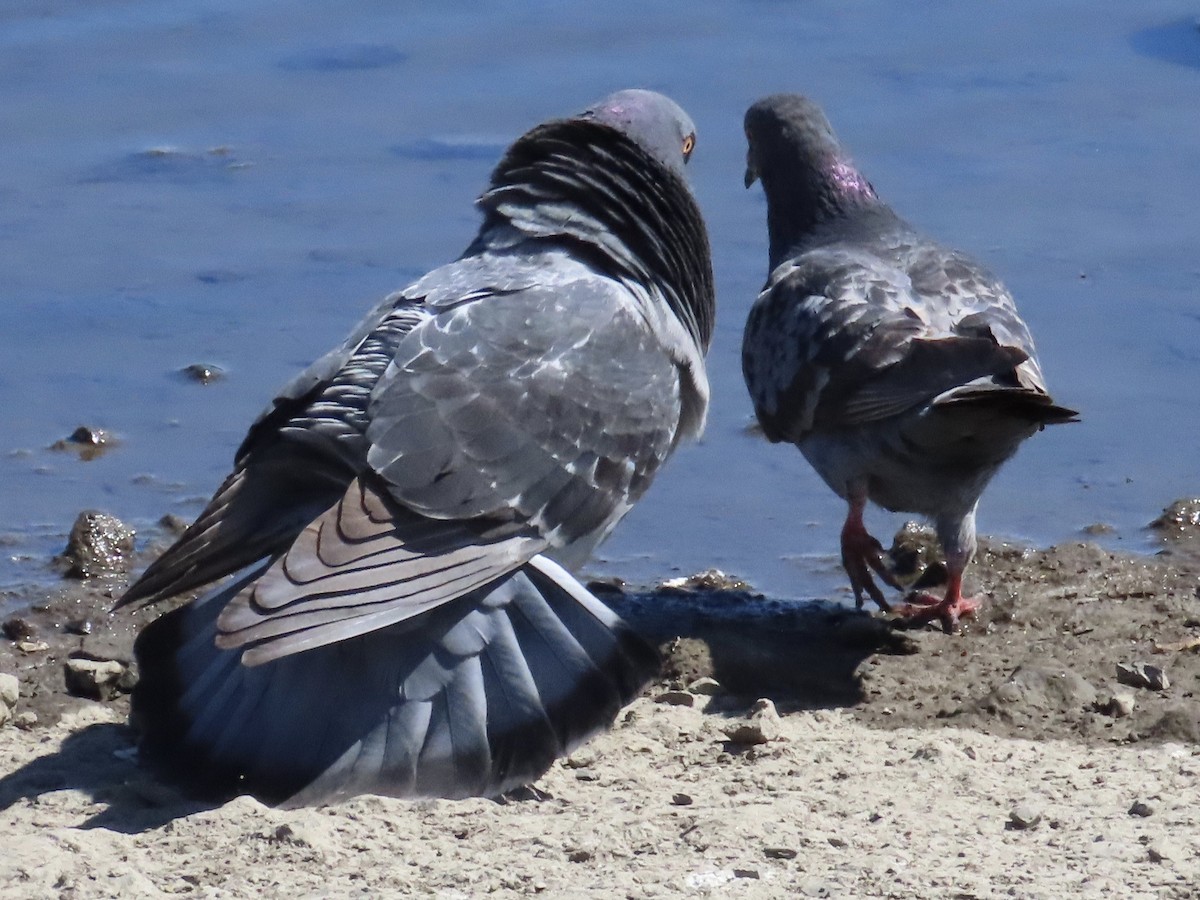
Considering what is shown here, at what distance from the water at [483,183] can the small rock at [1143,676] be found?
142 centimetres

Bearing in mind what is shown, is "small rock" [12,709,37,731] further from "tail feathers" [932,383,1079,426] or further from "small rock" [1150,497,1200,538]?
"small rock" [1150,497,1200,538]

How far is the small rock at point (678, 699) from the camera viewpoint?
571cm

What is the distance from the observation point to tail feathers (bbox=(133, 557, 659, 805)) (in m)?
4.74

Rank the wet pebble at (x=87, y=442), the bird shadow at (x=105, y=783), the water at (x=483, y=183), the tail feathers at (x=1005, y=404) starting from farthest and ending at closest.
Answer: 1. the wet pebble at (x=87, y=442)
2. the water at (x=483, y=183)
3. the tail feathers at (x=1005, y=404)
4. the bird shadow at (x=105, y=783)

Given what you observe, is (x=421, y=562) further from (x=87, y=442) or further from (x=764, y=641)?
(x=87, y=442)

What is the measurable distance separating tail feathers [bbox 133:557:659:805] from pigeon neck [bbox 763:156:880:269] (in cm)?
319

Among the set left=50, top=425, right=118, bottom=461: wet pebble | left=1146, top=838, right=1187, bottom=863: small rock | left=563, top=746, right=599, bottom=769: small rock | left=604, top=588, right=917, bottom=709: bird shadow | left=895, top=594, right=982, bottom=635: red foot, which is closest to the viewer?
left=1146, top=838, right=1187, bottom=863: small rock

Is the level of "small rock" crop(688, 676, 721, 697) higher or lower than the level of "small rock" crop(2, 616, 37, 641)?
higher

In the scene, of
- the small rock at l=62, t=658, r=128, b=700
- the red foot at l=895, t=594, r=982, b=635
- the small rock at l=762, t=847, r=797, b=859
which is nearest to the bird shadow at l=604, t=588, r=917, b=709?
the red foot at l=895, t=594, r=982, b=635

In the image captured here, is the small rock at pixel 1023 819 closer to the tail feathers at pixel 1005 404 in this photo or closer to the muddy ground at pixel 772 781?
the muddy ground at pixel 772 781

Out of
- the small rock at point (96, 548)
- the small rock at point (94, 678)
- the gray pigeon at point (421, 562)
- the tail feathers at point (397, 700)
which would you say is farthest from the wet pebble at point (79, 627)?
the tail feathers at point (397, 700)

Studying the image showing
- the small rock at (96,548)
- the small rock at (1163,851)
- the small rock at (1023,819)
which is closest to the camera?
the small rock at (1163,851)

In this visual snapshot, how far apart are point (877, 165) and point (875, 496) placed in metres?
3.44

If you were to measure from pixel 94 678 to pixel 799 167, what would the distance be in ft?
11.7
